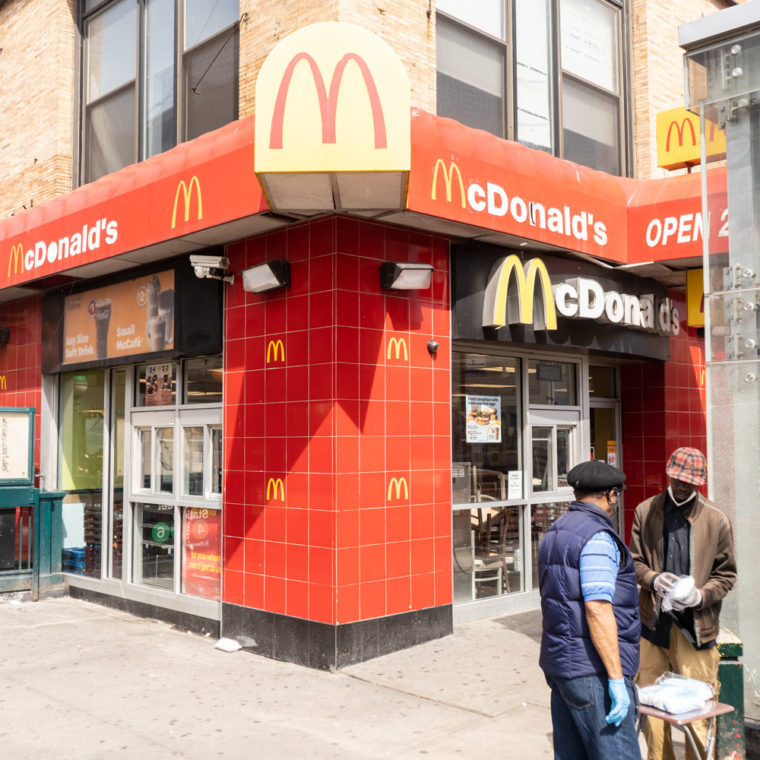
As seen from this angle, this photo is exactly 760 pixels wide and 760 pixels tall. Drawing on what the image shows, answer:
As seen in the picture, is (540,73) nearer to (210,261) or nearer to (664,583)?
(210,261)

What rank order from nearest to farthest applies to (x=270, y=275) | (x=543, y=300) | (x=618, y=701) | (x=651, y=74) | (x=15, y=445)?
(x=618, y=701)
(x=270, y=275)
(x=543, y=300)
(x=15, y=445)
(x=651, y=74)

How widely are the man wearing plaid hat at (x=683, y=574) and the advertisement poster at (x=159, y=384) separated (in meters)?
5.71

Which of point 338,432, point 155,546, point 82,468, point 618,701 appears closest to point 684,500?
point 618,701

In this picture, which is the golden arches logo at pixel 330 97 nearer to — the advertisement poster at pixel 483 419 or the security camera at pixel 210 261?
the security camera at pixel 210 261

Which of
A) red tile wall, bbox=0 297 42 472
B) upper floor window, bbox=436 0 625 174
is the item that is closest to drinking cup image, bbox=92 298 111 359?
red tile wall, bbox=0 297 42 472

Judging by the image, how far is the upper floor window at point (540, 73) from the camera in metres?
8.62

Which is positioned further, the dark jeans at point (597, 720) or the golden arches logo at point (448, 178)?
the golden arches logo at point (448, 178)

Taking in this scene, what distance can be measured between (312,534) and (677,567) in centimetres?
323

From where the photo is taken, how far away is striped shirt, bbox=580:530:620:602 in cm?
367

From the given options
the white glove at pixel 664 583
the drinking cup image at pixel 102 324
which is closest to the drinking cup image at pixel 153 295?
the drinking cup image at pixel 102 324

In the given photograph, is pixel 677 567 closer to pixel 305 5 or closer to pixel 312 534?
pixel 312 534

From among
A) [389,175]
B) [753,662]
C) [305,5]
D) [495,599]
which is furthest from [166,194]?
[753,662]

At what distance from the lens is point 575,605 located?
147 inches

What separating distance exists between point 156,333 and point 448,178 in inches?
141
